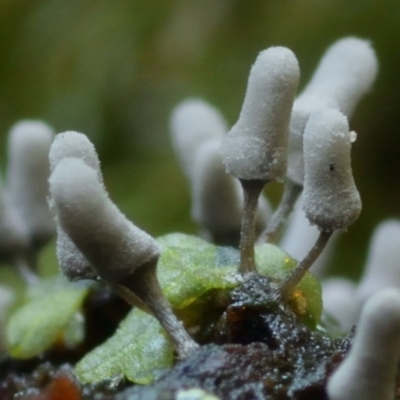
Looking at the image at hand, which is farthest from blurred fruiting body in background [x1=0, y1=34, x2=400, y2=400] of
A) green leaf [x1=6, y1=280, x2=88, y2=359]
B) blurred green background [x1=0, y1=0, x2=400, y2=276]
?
blurred green background [x1=0, y1=0, x2=400, y2=276]

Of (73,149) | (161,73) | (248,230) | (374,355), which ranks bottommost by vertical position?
(374,355)

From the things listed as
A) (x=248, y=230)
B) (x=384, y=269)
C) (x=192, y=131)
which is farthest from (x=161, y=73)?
(x=248, y=230)

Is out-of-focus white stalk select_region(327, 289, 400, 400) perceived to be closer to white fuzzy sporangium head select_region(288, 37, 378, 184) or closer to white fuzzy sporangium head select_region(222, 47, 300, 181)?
white fuzzy sporangium head select_region(222, 47, 300, 181)

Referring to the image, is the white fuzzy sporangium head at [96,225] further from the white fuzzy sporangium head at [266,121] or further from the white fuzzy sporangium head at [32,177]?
the white fuzzy sporangium head at [32,177]

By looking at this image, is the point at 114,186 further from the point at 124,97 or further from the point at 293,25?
the point at 293,25

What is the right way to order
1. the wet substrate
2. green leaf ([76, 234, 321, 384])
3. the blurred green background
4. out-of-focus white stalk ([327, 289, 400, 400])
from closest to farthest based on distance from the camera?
1. out-of-focus white stalk ([327, 289, 400, 400])
2. the wet substrate
3. green leaf ([76, 234, 321, 384])
4. the blurred green background

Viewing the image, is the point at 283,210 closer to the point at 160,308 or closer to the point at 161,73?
the point at 160,308

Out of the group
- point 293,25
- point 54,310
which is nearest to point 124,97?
point 293,25
